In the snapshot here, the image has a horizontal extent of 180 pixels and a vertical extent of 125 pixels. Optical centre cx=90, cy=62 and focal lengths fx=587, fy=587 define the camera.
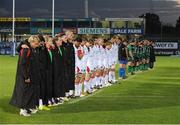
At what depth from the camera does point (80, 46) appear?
62.2 feet

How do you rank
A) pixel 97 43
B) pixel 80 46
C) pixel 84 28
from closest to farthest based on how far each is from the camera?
pixel 80 46 → pixel 97 43 → pixel 84 28

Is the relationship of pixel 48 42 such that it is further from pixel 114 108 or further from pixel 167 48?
pixel 167 48

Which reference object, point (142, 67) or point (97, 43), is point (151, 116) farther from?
point (142, 67)

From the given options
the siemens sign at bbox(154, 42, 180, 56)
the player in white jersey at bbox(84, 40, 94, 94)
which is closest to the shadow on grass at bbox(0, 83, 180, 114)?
the player in white jersey at bbox(84, 40, 94, 94)

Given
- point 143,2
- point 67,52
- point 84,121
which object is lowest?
point 84,121

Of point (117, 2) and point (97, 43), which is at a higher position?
point (117, 2)

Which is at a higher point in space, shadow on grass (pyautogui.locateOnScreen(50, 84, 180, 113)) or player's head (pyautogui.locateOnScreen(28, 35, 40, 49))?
player's head (pyautogui.locateOnScreen(28, 35, 40, 49))

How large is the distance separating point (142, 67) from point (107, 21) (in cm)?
4419

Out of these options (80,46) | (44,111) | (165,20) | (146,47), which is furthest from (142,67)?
(165,20)

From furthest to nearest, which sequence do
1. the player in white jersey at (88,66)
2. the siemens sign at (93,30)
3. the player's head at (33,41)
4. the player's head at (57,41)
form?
1. the siemens sign at (93,30)
2. the player in white jersey at (88,66)
3. the player's head at (57,41)
4. the player's head at (33,41)

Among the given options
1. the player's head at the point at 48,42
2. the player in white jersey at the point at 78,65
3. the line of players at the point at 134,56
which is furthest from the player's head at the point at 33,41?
the line of players at the point at 134,56

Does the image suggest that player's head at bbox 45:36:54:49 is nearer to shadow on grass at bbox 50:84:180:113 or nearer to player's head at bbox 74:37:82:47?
shadow on grass at bbox 50:84:180:113

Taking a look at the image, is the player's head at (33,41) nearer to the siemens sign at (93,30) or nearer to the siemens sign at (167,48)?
the siemens sign at (167,48)

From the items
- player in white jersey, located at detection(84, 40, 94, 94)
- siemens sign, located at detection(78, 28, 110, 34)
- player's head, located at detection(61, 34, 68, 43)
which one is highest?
siemens sign, located at detection(78, 28, 110, 34)
